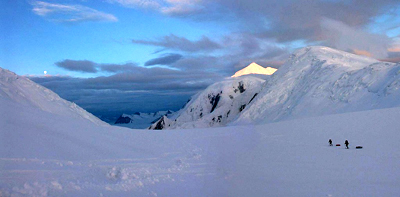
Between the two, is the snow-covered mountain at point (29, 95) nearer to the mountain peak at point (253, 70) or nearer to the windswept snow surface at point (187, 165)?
the windswept snow surface at point (187, 165)

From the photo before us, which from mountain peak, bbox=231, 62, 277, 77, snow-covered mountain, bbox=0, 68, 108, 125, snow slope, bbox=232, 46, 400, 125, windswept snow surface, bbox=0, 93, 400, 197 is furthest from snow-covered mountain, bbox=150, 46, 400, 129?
mountain peak, bbox=231, 62, 277, 77

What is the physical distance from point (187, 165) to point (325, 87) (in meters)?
30.3

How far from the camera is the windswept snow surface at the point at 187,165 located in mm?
8078

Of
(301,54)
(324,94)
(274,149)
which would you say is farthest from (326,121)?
(301,54)

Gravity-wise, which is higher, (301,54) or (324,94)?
(301,54)

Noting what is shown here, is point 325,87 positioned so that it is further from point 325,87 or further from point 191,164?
point 191,164

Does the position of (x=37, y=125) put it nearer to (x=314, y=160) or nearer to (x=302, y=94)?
(x=314, y=160)

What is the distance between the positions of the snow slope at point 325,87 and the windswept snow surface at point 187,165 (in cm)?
1314

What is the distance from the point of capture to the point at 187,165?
1234 centimetres

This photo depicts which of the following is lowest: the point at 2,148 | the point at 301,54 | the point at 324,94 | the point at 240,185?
the point at 240,185

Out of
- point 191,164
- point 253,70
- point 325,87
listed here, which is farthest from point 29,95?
point 253,70

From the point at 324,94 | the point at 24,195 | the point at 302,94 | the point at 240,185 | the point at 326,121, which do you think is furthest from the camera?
the point at 302,94

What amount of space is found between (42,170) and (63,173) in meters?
0.63

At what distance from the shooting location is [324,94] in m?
36.1
